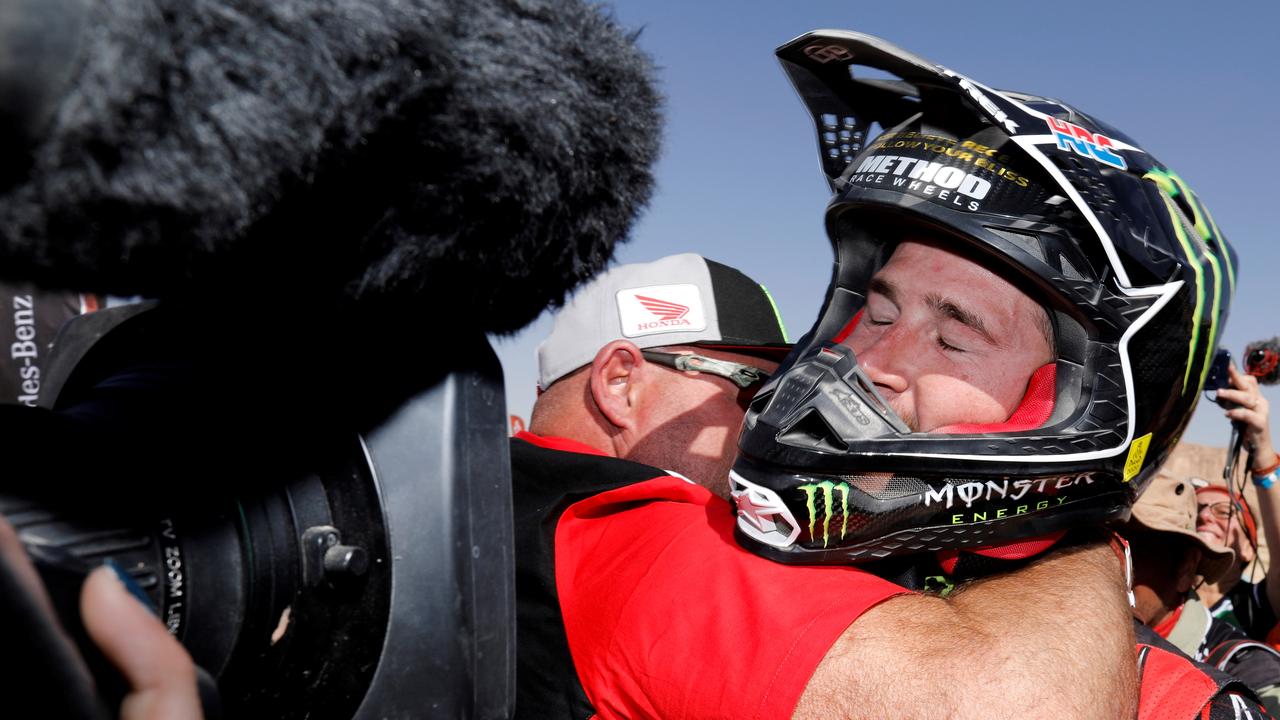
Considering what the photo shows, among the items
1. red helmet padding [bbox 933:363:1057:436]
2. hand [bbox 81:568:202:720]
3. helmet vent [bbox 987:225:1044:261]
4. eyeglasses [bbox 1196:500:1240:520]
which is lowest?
eyeglasses [bbox 1196:500:1240:520]

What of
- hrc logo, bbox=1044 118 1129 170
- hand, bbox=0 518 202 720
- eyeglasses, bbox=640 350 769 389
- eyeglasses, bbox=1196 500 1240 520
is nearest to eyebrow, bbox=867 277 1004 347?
hrc logo, bbox=1044 118 1129 170

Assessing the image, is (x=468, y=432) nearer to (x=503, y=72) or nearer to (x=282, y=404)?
(x=282, y=404)

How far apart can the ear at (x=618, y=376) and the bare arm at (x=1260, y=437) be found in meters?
2.80

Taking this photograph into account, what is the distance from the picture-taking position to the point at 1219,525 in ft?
16.5

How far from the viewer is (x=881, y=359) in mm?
1943

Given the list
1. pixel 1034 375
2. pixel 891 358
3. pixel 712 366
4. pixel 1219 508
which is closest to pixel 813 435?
pixel 891 358

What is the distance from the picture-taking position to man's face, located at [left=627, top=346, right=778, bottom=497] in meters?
2.58

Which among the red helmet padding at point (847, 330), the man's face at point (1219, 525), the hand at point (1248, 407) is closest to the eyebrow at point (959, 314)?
the red helmet padding at point (847, 330)

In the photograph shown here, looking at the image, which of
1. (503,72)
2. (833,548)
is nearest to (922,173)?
(833,548)

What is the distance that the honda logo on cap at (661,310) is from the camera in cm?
276

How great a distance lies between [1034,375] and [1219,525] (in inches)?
155

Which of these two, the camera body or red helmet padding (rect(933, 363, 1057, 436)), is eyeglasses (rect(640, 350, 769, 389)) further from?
the camera body

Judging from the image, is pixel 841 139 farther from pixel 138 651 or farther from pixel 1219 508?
pixel 1219 508

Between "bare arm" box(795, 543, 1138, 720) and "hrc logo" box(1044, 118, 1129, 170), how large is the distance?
0.86 m
